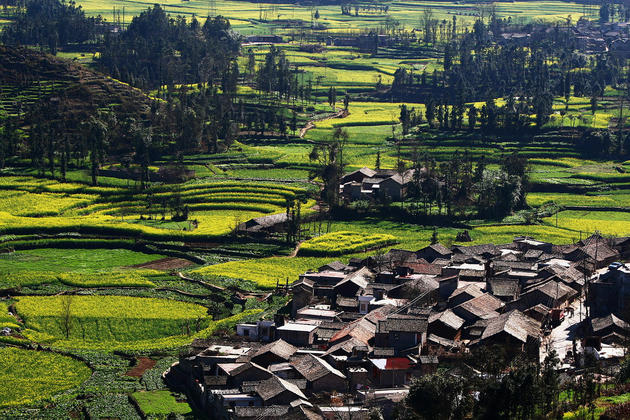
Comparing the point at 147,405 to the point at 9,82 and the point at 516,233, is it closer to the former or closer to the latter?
the point at 516,233

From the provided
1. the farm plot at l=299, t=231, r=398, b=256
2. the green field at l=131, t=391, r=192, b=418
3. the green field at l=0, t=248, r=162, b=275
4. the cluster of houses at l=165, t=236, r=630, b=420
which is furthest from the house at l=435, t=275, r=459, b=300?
the green field at l=0, t=248, r=162, b=275

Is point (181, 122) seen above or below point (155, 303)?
above

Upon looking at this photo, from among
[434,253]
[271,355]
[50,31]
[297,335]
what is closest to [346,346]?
[271,355]

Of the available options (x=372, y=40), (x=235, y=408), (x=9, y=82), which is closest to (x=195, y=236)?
(x=235, y=408)

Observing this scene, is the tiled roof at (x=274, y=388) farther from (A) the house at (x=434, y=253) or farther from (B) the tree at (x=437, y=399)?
(A) the house at (x=434, y=253)

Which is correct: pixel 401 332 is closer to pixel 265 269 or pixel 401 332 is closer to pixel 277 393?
pixel 277 393

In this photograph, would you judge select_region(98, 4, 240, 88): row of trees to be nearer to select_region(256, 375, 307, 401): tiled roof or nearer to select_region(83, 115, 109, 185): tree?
select_region(83, 115, 109, 185): tree
